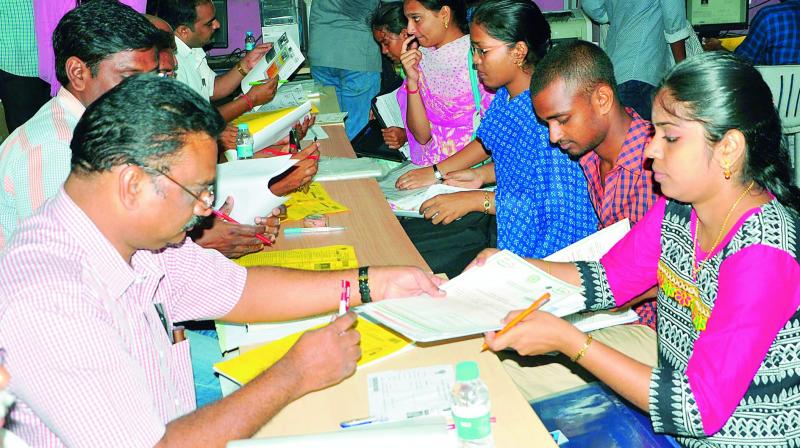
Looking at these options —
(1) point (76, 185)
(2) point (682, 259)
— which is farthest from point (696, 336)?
(1) point (76, 185)

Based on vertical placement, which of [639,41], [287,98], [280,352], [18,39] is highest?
[18,39]

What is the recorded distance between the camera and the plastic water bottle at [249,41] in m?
5.07

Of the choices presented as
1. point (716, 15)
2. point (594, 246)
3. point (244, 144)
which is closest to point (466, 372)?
point (594, 246)

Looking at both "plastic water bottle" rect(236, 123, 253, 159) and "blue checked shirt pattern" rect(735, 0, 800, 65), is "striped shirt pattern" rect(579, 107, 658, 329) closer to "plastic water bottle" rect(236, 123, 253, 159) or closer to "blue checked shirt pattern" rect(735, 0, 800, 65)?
"plastic water bottle" rect(236, 123, 253, 159)

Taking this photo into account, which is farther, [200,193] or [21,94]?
[21,94]

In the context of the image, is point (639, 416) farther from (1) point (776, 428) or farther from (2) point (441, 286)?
(2) point (441, 286)

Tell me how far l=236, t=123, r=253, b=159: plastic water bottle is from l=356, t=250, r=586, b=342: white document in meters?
1.33

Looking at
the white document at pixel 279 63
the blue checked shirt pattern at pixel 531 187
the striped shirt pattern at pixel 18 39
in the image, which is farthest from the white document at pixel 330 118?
the striped shirt pattern at pixel 18 39

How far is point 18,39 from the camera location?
323 cm

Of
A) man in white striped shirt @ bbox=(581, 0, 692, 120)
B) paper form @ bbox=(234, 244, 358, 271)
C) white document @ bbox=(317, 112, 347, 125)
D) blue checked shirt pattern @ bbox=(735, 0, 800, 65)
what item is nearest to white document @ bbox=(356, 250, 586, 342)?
paper form @ bbox=(234, 244, 358, 271)

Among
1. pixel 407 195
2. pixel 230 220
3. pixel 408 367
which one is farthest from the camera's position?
pixel 407 195

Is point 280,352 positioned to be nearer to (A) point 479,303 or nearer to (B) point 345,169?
(A) point 479,303

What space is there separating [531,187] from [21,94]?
2171mm

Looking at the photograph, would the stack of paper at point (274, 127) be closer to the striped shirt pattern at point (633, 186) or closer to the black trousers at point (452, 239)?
the black trousers at point (452, 239)
